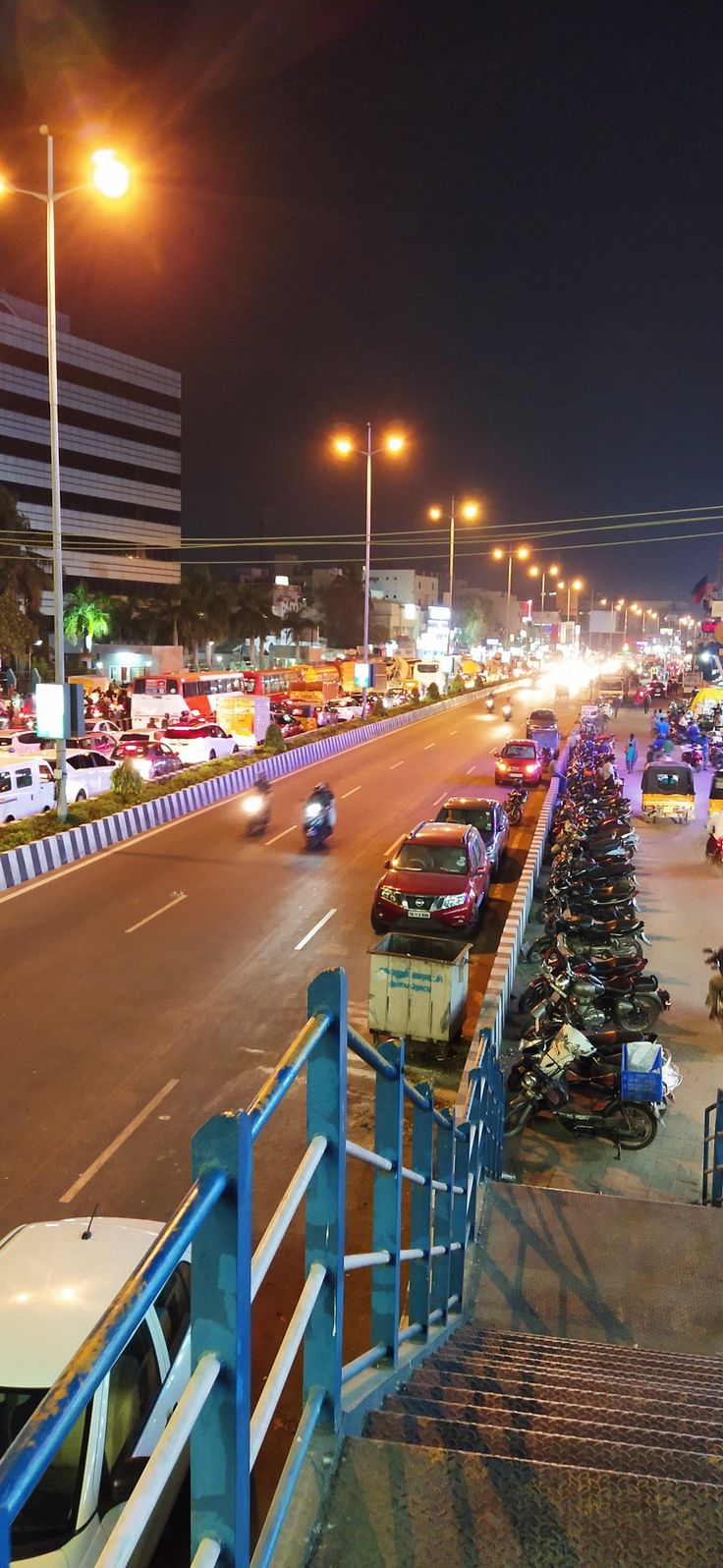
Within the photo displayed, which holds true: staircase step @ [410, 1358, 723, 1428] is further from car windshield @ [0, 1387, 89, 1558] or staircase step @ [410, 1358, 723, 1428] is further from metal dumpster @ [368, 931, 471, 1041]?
metal dumpster @ [368, 931, 471, 1041]

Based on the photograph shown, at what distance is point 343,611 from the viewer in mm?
132875

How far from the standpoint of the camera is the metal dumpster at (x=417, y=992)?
10914mm

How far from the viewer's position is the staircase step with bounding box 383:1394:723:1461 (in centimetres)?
310

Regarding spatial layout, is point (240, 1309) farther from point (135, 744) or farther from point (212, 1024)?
point (135, 744)

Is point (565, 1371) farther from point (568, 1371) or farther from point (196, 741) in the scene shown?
point (196, 741)

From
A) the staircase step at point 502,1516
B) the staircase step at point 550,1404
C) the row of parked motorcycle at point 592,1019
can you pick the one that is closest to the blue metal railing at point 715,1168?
the row of parked motorcycle at point 592,1019

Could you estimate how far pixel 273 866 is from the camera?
20.1 m

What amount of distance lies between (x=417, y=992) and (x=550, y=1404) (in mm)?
7554

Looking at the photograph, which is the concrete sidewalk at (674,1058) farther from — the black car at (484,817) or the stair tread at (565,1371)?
the stair tread at (565,1371)

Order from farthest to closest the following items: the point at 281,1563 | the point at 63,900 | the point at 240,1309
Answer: the point at 63,900, the point at 281,1563, the point at 240,1309

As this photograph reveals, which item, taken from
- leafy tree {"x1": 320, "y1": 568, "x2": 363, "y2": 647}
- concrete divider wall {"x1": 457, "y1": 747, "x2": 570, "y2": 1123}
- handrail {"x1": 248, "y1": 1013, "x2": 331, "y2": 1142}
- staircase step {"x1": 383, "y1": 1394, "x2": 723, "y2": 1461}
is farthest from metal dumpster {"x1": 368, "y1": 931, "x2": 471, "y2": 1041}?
leafy tree {"x1": 320, "y1": 568, "x2": 363, "y2": 647}

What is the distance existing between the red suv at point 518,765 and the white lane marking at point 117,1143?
21586 millimetres

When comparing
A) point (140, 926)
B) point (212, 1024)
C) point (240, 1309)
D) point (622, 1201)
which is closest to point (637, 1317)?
point (622, 1201)

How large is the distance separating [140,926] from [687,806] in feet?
51.3
